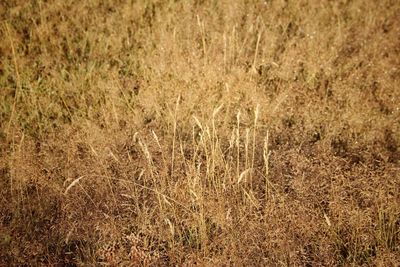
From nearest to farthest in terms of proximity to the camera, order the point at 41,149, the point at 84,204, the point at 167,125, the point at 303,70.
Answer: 1. the point at 84,204
2. the point at 41,149
3. the point at 167,125
4. the point at 303,70

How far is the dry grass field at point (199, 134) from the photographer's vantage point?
6.57 feet

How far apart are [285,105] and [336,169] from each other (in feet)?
2.51

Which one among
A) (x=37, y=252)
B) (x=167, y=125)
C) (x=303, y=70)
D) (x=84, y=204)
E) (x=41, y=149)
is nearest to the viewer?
(x=37, y=252)

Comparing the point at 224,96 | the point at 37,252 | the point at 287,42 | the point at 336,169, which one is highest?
the point at 287,42

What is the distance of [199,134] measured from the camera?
7.06ft

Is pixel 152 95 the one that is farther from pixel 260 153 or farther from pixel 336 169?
pixel 336 169

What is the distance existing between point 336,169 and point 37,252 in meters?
1.85

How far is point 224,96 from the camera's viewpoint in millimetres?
2807

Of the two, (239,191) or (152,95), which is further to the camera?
(152,95)

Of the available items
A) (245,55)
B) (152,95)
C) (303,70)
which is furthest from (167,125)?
(303,70)

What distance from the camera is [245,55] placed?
3283 mm

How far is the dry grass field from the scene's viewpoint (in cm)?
200

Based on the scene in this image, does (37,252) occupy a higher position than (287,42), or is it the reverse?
(287,42)

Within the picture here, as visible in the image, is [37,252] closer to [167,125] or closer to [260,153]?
[167,125]
